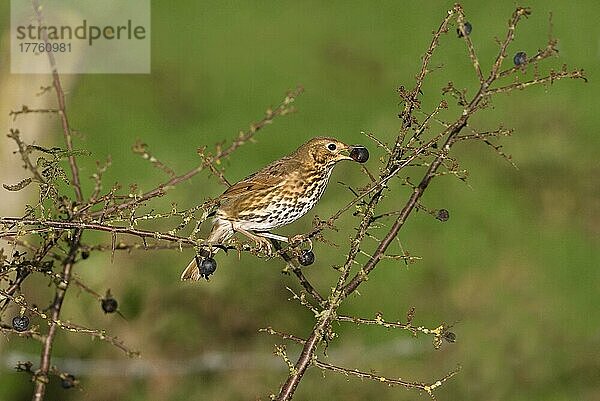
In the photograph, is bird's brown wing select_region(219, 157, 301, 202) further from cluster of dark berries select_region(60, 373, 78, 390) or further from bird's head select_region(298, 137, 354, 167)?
cluster of dark berries select_region(60, 373, 78, 390)

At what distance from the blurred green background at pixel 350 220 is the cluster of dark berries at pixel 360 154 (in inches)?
20.3

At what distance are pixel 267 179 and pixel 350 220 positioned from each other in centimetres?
190

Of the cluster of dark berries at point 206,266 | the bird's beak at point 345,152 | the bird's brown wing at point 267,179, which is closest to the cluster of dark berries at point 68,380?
the cluster of dark berries at point 206,266

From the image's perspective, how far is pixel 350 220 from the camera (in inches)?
154

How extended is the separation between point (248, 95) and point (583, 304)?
1.83 m

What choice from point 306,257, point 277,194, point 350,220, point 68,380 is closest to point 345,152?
point 277,194

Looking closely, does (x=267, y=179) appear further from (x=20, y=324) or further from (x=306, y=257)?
(x=20, y=324)

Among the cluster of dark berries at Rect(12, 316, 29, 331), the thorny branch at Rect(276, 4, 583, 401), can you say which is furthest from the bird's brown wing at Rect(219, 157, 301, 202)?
the cluster of dark berries at Rect(12, 316, 29, 331)

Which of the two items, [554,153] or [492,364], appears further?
[554,153]

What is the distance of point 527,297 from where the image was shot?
4309 millimetres

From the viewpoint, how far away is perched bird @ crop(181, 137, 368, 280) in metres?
1.97

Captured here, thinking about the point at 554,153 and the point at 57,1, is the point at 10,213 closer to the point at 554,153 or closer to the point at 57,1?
the point at 57,1

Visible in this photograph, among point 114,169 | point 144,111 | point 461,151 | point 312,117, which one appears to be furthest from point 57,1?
point 461,151

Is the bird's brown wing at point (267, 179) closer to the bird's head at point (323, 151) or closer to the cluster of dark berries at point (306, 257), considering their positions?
the bird's head at point (323, 151)
